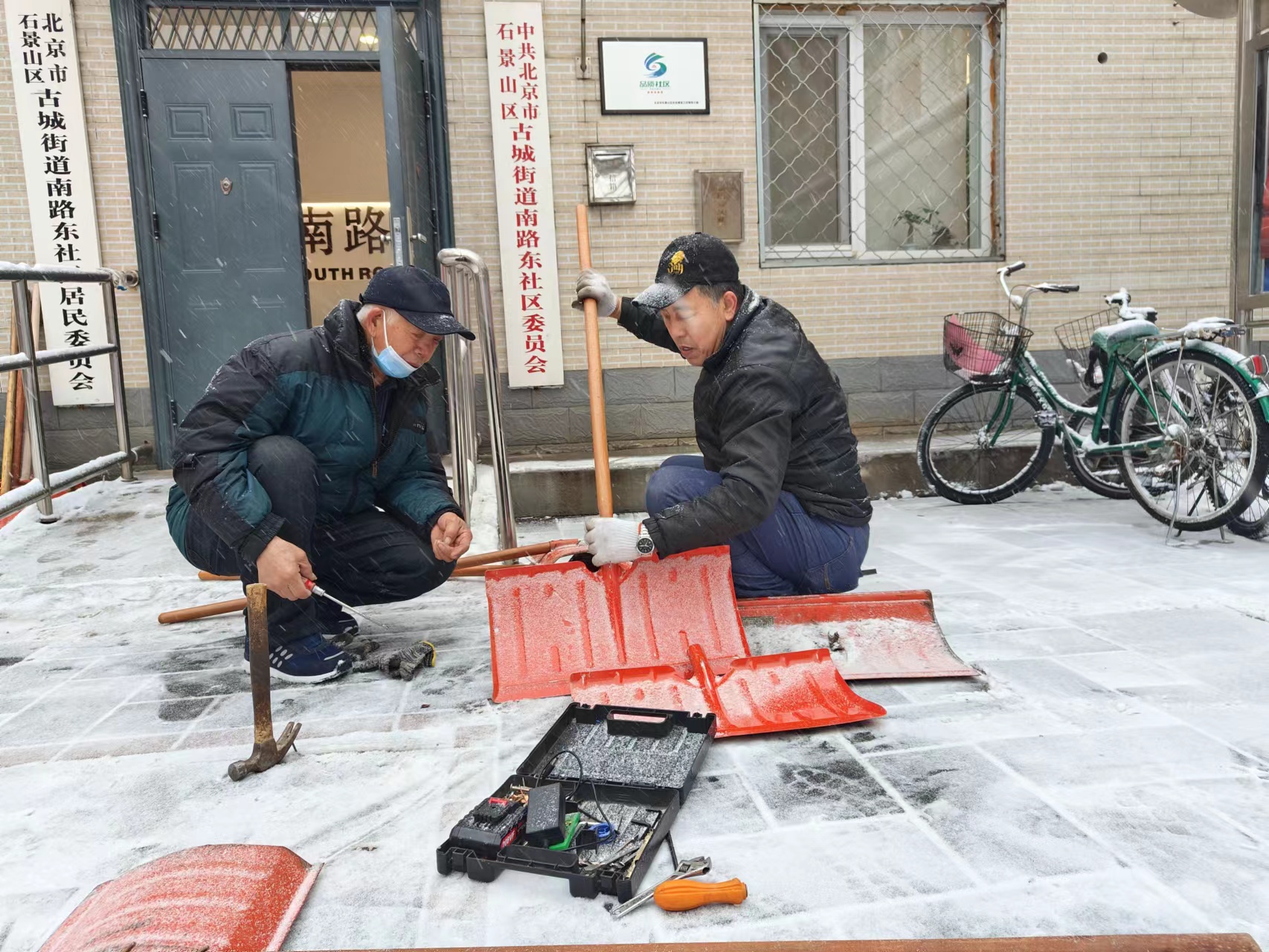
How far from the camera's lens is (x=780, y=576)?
3.17 metres

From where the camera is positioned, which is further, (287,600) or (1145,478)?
(1145,478)

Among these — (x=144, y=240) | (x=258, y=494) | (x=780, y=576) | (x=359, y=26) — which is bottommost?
(x=780, y=576)

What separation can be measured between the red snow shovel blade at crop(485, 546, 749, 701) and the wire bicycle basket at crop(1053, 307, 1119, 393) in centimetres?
311

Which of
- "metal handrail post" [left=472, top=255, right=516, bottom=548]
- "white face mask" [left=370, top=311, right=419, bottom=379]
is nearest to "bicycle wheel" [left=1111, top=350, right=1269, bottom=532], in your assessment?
"metal handrail post" [left=472, top=255, right=516, bottom=548]

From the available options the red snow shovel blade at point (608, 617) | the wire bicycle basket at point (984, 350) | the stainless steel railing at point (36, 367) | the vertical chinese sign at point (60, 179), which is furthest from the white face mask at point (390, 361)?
the vertical chinese sign at point (60, 179)

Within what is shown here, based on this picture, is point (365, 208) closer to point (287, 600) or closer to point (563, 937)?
point (287, 600)

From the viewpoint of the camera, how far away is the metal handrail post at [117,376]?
570 cm

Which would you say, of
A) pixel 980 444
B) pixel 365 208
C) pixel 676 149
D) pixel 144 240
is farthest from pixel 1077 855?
Result: pixel 365 208

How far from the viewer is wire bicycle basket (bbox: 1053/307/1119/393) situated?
5.18 meters

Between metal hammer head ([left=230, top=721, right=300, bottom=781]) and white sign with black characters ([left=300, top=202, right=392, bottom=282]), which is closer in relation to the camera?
metal hammer head ([left=230, top=721, right=300, bottom=781])

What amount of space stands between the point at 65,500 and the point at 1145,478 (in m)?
5.60

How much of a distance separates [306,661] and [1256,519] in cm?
400

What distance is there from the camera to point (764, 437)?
275 cm

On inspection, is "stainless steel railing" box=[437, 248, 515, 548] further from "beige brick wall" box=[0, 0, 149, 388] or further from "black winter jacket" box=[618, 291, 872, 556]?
"beige brick wall" box=[0, 0, 149, 388]
